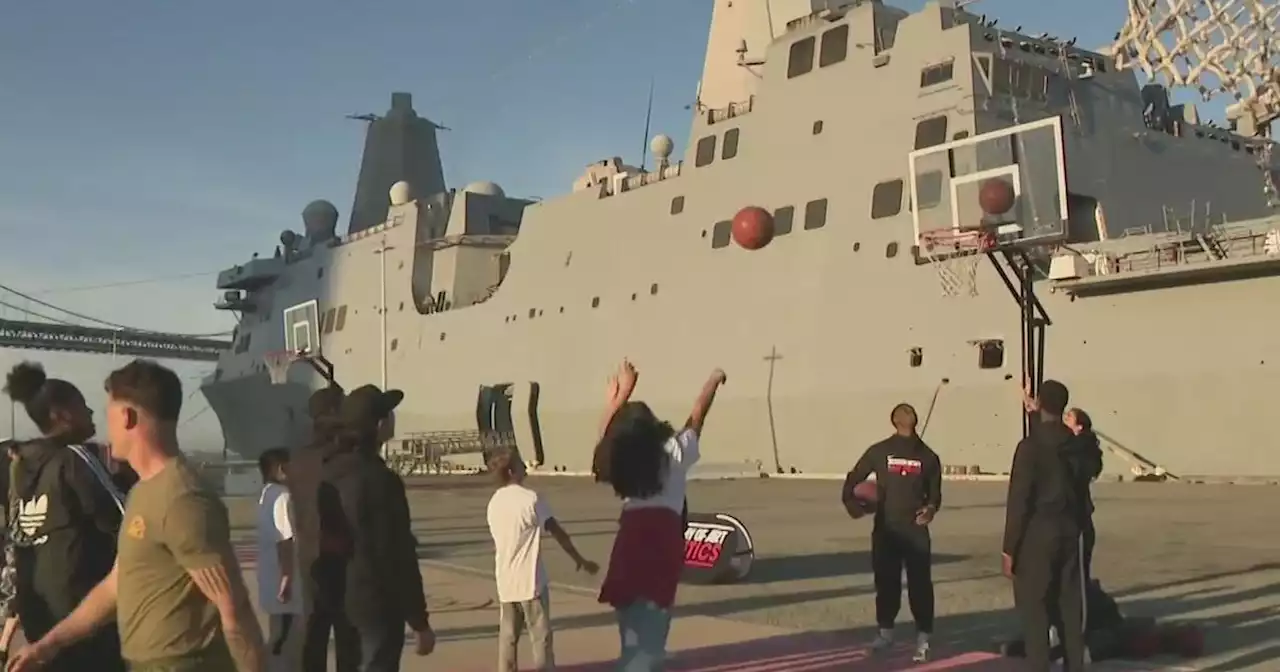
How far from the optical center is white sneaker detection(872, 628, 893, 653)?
716 centimetres

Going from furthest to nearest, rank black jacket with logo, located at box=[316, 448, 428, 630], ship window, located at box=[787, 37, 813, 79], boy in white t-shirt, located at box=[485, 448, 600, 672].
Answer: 1. ship window, located at box=[787, 37, 813, 79]
2. boy in white t-shirt, located at box=[485, 448, 600, 672]
3. black jacket with logo, located at box=[316, 448, 428, 630]

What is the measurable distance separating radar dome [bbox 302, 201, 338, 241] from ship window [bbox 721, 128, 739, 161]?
21714 millimetres

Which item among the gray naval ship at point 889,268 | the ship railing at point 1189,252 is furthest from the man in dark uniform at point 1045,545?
the ship railing at point 1189,252

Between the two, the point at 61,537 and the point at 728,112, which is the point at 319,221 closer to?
the point at 728,112

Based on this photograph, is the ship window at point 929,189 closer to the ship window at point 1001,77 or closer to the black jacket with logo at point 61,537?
the ship window at point 1001,77

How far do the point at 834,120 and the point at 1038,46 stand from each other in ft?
13.6

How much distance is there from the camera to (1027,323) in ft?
30.2

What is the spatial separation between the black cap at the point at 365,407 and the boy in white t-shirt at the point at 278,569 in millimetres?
1421

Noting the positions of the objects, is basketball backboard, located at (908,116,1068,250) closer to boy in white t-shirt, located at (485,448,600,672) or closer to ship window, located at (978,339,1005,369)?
ship window, located at (978,339,1005,369)

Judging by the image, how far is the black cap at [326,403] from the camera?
18.2 ft

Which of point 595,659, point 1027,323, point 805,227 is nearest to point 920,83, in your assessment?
point 805,227

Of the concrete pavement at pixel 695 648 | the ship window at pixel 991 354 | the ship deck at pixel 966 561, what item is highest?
the ship window at pixel 991 354

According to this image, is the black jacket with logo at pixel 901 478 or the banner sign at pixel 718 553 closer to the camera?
the black jacket with logo at pixel 901 478

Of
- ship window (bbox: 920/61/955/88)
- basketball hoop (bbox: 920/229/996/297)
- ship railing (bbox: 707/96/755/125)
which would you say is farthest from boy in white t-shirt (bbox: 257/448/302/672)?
ship railing (bbox: 707/96/755/125)
